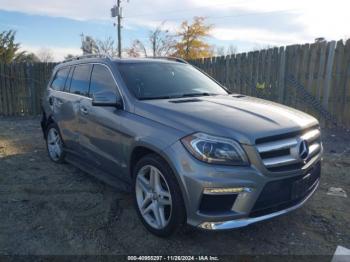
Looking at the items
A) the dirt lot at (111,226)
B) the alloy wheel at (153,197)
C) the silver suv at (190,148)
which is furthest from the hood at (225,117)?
the dirt lot at (111,226)

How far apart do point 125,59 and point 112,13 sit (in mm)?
30162

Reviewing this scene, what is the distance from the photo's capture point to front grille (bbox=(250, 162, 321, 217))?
2.87 meters

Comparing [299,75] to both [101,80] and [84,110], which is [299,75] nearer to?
[101,80]

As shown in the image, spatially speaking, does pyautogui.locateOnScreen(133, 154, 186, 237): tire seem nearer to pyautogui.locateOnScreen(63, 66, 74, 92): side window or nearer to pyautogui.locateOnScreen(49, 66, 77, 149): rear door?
pyautogui.locateOnScreen(49, 66, 77, 149): rear door

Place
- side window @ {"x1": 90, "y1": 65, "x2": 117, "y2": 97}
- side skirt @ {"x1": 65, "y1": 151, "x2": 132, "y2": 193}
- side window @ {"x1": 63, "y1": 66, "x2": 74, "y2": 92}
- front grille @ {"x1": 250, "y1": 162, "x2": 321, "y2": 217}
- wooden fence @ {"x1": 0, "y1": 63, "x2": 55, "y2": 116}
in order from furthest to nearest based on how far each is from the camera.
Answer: wooden fence @ {"x1": 0, "y1": 63, "x2": 55, "y2": 116} → side window @ {"x1": 63, "y1": 66, "x2": 74, "y2": 92} → side window @ {"x1": 90, "y1": 65, "x2": 117, "y2": 97} → side skirt @ {"x1": 65, "y1": 151, "x2": 132, "y2": 193} → front grille @ {"x1": 250, "y1": 162, "x2": 321, "y2": 217}

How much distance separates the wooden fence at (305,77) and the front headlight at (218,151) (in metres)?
5.61

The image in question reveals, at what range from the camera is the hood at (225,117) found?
9.45 feet

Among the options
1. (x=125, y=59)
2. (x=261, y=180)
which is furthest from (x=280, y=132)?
(x=125, y=59)

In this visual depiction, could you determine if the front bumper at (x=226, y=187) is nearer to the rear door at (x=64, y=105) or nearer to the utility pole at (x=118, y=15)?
the rear door at (x=64, y=105)

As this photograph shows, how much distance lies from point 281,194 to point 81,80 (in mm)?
3281

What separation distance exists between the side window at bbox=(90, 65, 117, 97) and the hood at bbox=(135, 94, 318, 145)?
681 mm

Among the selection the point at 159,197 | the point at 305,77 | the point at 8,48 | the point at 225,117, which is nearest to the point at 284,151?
the point at 225,117

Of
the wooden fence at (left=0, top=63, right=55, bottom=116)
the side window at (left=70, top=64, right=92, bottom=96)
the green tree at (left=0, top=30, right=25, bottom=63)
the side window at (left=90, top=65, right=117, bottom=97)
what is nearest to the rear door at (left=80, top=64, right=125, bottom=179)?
the side window at (left=90, top=65, right=117, bottom=97)

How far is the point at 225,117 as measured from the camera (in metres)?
3.10
